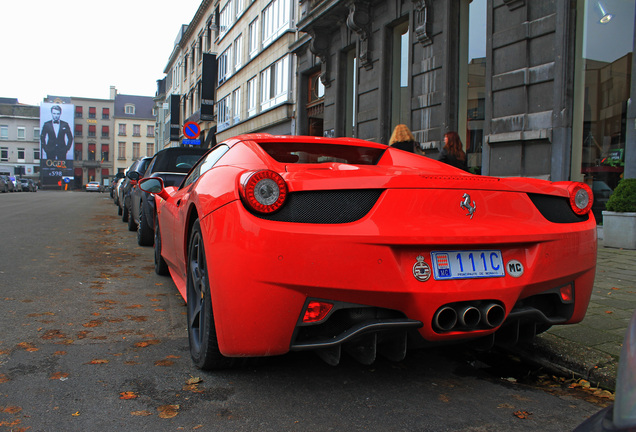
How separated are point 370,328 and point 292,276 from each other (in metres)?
0.41

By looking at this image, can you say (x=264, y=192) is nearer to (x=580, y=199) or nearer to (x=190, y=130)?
(x=580, y=199)

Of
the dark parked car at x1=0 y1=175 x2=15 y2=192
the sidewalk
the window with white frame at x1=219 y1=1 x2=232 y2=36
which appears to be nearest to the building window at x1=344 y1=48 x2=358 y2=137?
the sidewalk

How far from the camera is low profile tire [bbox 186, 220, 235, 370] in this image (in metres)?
2.64

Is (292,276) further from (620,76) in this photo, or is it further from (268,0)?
(268,0)

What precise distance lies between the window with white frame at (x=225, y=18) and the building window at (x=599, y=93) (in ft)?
87.4

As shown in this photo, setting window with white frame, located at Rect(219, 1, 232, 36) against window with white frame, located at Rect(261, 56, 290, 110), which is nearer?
window with white frame, located at Rect(261, 56, 290, 110)

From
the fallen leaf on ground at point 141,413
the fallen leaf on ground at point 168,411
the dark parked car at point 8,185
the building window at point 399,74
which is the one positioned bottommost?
the fallen leaf on ground at point 141,413

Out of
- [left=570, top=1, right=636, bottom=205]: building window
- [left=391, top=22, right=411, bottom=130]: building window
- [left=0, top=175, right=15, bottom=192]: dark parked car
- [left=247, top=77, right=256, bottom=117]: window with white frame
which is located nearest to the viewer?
A: [left=570, top=1, right=636, bottom=205]: building window

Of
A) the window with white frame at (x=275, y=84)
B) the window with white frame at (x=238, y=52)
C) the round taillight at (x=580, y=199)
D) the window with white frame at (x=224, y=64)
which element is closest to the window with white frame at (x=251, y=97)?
the window with white frame at (x=275, y=84)

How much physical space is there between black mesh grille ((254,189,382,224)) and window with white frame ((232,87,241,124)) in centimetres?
2768

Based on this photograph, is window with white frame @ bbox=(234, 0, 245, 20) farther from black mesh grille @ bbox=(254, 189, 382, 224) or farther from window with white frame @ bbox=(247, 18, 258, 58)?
black mesh grille @ bbox=(254, 189, 382, 224)

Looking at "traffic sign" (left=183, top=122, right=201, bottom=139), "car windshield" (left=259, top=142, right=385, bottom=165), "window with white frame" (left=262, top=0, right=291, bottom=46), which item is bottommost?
"car windshield" (left=259, top=142, right=385, bottom=165)

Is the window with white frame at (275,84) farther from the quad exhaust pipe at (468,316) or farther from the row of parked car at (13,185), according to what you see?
the row of parked car at (13,185)

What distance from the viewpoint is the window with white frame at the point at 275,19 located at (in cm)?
2238
